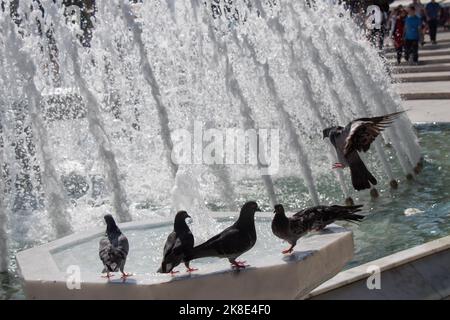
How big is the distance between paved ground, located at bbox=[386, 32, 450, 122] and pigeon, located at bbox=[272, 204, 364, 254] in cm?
874

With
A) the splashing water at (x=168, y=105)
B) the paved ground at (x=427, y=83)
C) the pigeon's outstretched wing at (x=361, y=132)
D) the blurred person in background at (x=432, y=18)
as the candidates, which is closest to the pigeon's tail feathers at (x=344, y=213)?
the pigeon's outstretched wing at (x=361, y=132)

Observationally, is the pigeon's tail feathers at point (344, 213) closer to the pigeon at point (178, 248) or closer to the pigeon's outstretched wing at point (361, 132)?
the pigeon's outstretched wing at point (361, 132)

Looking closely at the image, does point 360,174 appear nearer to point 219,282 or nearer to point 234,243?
point 234,243

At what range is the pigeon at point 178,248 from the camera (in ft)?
16.1

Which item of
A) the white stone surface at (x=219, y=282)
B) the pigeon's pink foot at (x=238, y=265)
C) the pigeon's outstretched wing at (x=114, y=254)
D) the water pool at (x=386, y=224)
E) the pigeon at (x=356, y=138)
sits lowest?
the water pool at (x=386, y=224)

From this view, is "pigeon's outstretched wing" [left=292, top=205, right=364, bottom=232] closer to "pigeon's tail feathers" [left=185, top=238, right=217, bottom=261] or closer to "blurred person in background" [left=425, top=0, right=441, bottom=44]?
"pigeon's tail feathers" [left=185, top=238, right=217, bottom=261]

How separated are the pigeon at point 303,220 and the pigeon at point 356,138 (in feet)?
2.56

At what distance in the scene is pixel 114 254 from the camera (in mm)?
5070

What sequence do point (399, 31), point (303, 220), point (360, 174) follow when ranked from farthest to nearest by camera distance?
1. point (399, 31)
2. point (360, 174)
3. point (303, 220)

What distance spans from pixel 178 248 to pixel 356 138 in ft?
6.04

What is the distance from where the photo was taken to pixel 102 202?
10.2 meters

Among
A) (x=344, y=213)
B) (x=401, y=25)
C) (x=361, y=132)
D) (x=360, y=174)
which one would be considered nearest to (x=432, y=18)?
(x=401, y=25)

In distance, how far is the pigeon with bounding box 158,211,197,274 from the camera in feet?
16.1
